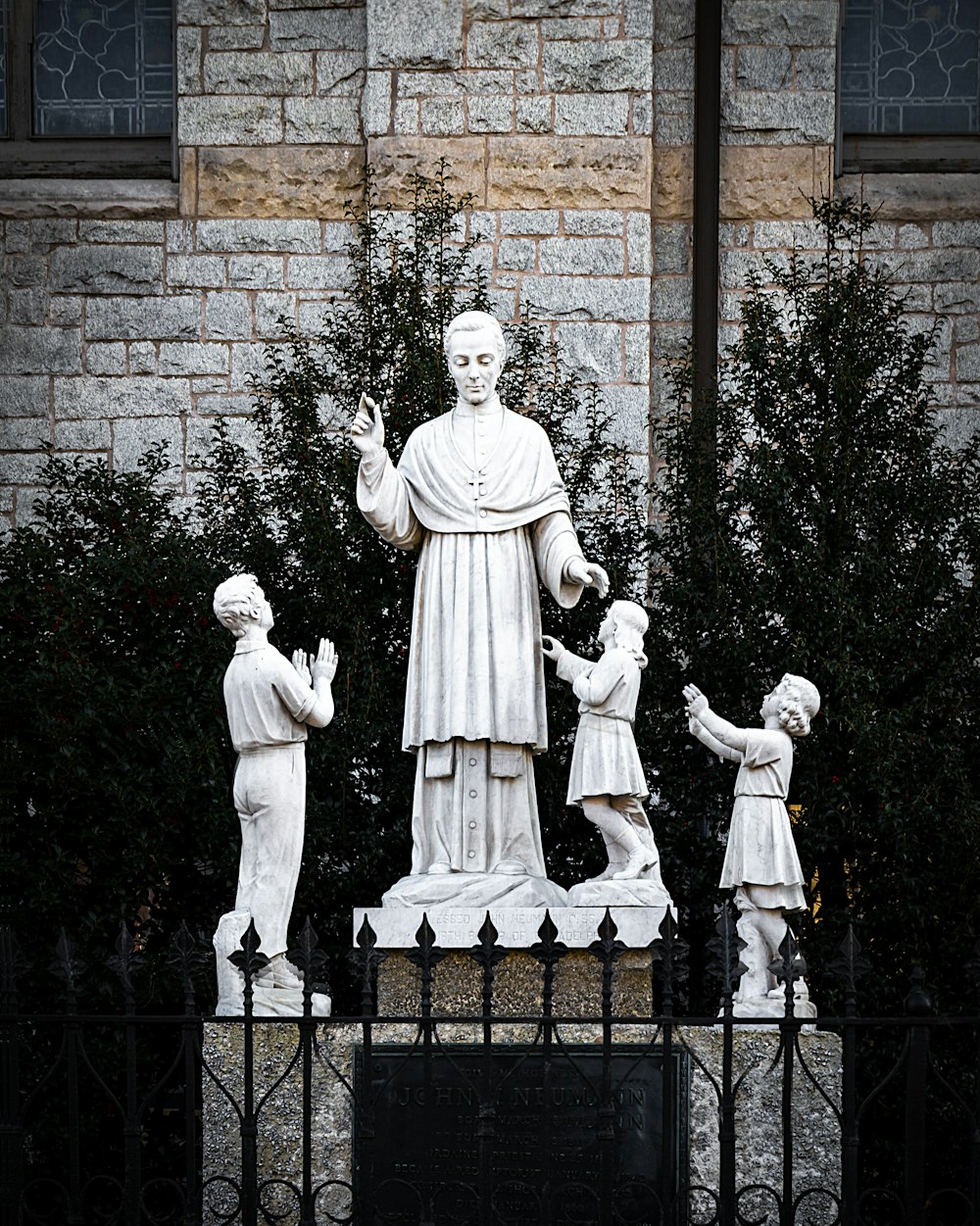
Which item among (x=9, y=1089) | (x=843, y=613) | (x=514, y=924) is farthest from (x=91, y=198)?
(x=9, y=1089)

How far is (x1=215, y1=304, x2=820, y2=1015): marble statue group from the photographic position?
8.27m

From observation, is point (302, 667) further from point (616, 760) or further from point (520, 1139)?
point (520, 1139)

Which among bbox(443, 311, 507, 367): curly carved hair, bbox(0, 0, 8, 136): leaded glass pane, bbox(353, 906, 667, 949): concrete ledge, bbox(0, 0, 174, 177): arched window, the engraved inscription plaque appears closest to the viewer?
the engraved inscription plaque

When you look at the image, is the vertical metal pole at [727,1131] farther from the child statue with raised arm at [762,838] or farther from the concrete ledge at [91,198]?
the concrete ledge at [91,198]

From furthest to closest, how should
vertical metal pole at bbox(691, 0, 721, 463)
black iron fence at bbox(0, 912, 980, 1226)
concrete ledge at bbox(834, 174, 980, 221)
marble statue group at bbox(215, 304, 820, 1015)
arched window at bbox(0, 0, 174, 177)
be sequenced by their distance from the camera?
1. arched window at bbox(0, 0, 174, 177)
2. concrete ledge at bbox(834, 174, 980, 221)
3. vertical metal pole at bbox(691, 0, 721, 463)
4. marble statue group at bbox(215, 304, 820, 1015)
5. black iron fence at bbox(0, 912, 980, 1226)

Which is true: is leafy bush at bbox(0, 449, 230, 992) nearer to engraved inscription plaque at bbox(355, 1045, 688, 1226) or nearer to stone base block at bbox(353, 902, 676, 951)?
stone base block at bbox(353, 902, 676, 951)

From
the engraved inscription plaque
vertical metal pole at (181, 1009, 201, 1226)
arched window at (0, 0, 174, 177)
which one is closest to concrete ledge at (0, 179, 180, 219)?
arched window at (0, 0, 174, 177)

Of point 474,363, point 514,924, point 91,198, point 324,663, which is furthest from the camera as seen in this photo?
point 91,198

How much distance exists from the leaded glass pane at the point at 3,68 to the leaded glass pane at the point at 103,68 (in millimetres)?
182

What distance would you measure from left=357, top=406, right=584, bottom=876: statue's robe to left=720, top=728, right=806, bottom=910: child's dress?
Answer: 0.75 m

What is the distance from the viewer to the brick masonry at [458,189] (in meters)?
13.2

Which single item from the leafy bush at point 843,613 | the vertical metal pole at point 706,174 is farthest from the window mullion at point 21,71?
the leafy bush at point 843,613

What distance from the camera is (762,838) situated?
841 cm

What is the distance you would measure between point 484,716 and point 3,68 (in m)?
7.39
